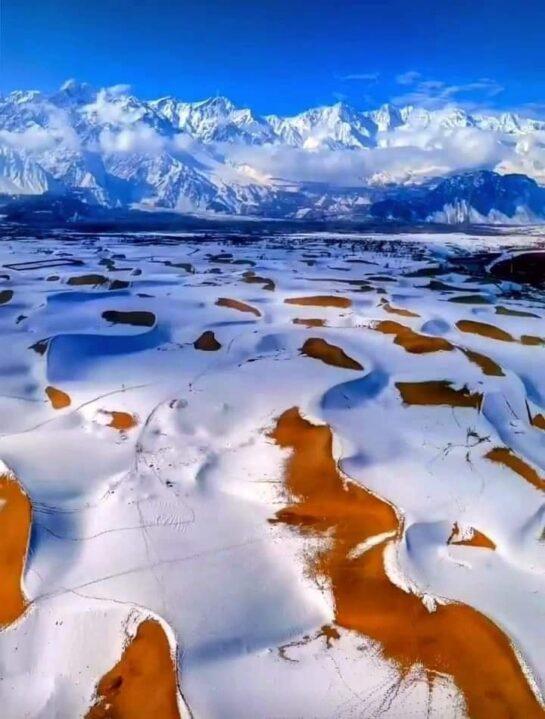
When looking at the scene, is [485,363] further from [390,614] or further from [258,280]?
[258,280]

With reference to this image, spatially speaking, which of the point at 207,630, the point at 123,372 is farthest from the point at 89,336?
the point at 207,630

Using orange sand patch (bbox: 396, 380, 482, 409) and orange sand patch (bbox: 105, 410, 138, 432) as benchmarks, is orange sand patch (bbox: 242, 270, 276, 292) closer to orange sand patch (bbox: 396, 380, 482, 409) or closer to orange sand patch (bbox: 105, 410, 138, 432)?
orange sand patch (bbox: 396, 380, 482, 409)

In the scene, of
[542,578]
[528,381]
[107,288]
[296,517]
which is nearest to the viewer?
[542,578]

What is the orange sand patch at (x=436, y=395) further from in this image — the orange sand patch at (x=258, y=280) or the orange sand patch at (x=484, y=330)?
the orange sand patch at (x=258, y=280)

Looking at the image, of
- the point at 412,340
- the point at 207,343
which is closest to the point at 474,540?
the point at 412,340

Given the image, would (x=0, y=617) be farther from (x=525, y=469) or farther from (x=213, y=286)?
(x=213, y=286)

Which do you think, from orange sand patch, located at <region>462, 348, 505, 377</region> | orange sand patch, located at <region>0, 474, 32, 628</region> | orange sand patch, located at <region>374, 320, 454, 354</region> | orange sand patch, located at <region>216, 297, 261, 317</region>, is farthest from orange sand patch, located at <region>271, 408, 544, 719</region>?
orange sand patch, located at <region>216, 297, 261, 317</region>
